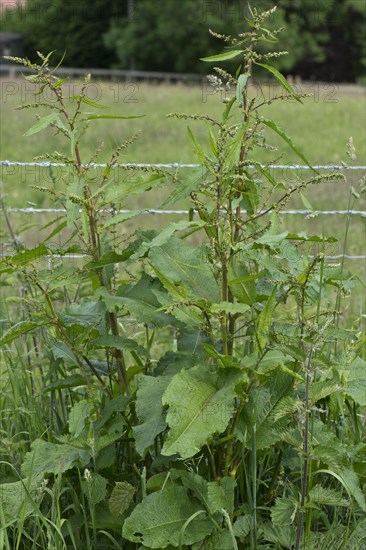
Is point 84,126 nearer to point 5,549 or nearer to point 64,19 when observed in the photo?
point 5,549

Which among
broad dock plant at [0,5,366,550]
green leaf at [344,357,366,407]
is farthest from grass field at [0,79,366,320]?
broad dock plant at [0,5,366,550]

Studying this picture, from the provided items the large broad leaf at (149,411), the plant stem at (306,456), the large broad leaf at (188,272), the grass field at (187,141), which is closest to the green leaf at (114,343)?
the large broad leaf at (149,411)

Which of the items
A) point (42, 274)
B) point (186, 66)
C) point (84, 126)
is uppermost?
point (84, 126)

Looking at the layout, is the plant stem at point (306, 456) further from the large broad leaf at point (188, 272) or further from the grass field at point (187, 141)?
the grass field at point (187, 141)

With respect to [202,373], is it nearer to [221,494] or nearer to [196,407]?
[196,407]

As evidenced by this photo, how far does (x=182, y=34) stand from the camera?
54375 mm

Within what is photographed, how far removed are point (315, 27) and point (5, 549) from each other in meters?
55.0

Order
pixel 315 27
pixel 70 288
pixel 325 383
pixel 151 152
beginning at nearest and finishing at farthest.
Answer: pixel 325 383 → pixel 70 288 → pixel 151 152 → pixel 315 27

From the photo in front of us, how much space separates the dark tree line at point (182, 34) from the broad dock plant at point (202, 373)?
161 feet

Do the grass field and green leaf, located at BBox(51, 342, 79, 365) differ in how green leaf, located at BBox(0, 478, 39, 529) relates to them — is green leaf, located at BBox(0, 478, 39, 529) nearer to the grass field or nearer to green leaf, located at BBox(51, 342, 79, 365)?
green leaf, located at BBox(51, 342, 79, 365)

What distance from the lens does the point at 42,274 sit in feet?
9.78

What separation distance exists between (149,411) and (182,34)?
53.5 metres

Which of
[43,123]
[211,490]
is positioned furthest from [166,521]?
[43,123]

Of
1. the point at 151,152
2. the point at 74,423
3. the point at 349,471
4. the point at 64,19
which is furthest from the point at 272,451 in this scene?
the point at 64,19
